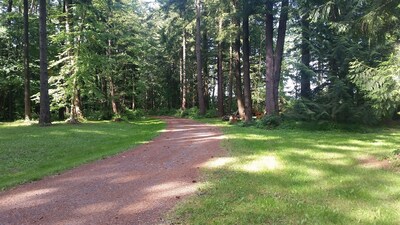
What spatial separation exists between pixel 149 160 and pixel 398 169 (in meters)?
5.62

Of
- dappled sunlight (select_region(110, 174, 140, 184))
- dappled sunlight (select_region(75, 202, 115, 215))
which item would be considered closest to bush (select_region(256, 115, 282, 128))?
dappled sunlight (select_region(110, 174, 140, 184))

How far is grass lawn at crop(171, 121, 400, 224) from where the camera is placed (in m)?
4.36

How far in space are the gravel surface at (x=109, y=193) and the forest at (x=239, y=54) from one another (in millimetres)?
6603

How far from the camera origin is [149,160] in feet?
27.6

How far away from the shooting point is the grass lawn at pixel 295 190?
172 inches

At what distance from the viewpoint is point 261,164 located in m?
7.50

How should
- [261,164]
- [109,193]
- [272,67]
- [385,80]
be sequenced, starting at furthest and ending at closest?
[272,67]
[385,80]
[261,164]
[109,193]

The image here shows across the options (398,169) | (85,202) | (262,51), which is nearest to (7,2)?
(262,51)

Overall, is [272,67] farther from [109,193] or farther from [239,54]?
[109,193]

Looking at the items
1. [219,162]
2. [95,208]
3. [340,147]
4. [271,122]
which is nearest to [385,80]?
[340,147]

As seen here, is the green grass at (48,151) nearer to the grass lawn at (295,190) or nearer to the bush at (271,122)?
the grass lawn at (295,190)

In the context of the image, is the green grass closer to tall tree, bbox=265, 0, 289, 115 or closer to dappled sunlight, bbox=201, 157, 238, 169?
dappled sunlight, bbox=201, 157, 238, 169

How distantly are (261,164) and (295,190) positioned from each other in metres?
Answer: 2.02

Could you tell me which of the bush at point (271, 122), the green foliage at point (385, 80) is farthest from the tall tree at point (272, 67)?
the green foliage at point (385, 80)
